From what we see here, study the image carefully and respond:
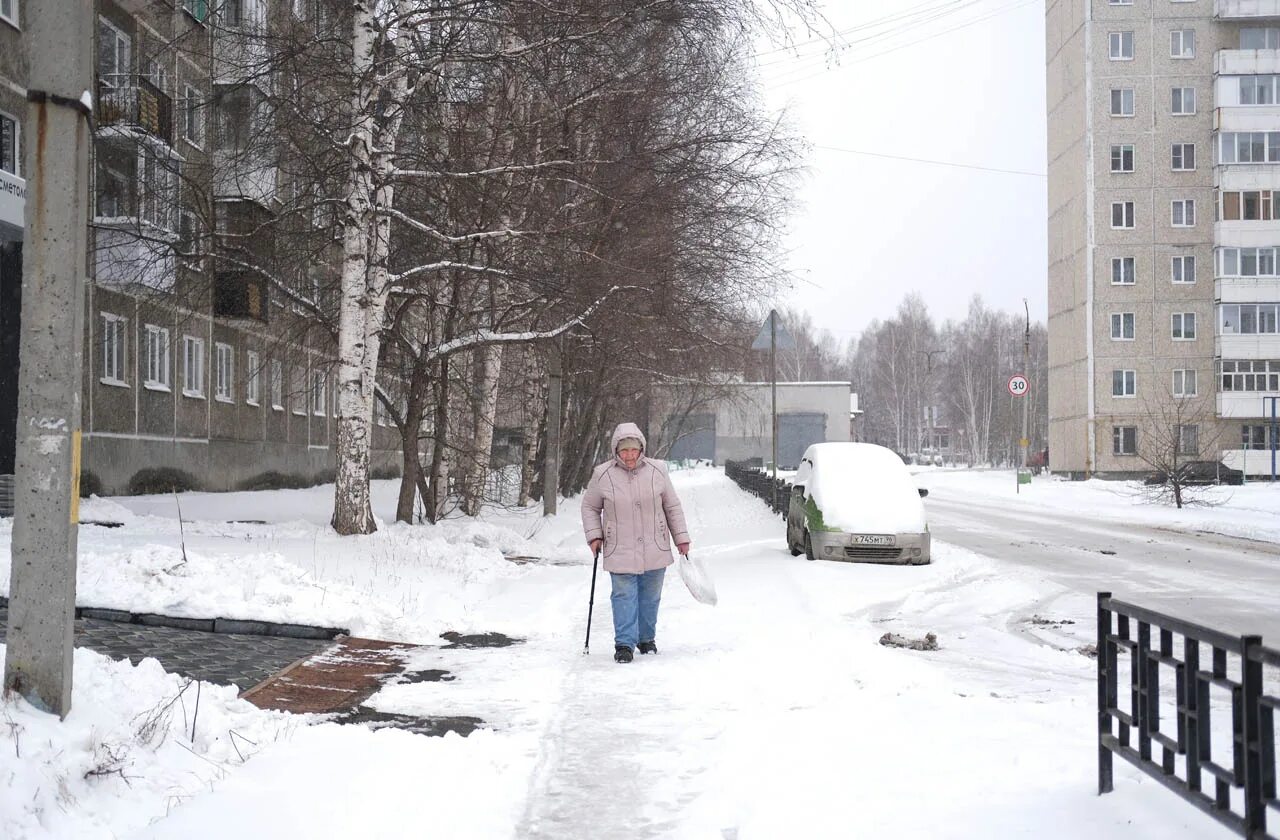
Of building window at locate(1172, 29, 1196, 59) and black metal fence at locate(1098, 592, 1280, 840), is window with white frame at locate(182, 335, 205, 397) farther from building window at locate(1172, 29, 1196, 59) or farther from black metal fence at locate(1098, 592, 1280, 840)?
building window at locate(1172, 29, 1196, 59)

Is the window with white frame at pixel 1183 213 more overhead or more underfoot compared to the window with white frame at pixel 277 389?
more overhead

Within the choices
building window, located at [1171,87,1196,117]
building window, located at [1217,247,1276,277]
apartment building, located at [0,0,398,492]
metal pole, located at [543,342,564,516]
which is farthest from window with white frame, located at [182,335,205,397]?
building window, located at [1171,87,1196,117]

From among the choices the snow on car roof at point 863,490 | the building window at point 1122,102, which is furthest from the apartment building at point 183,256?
the building window at point 1122,102

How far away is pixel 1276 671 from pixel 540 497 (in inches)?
1227

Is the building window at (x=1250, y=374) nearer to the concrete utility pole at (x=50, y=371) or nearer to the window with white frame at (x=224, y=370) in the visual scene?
the window with white frame at (x=224, y=370)

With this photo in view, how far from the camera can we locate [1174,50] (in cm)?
6050

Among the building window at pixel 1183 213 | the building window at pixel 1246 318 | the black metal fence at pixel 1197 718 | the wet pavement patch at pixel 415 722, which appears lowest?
the wet pavement patch at pixel 415 722

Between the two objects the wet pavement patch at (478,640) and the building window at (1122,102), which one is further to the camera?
the building window at (1122,102)

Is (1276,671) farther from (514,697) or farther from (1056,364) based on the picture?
(1056,364)

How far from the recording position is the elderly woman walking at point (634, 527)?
31.8 ft

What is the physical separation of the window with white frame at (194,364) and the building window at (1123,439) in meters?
45.4

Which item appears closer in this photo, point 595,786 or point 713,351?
point 595,786

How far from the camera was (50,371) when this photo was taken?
538 cm

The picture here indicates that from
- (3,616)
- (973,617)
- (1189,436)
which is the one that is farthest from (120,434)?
(1189,436)
